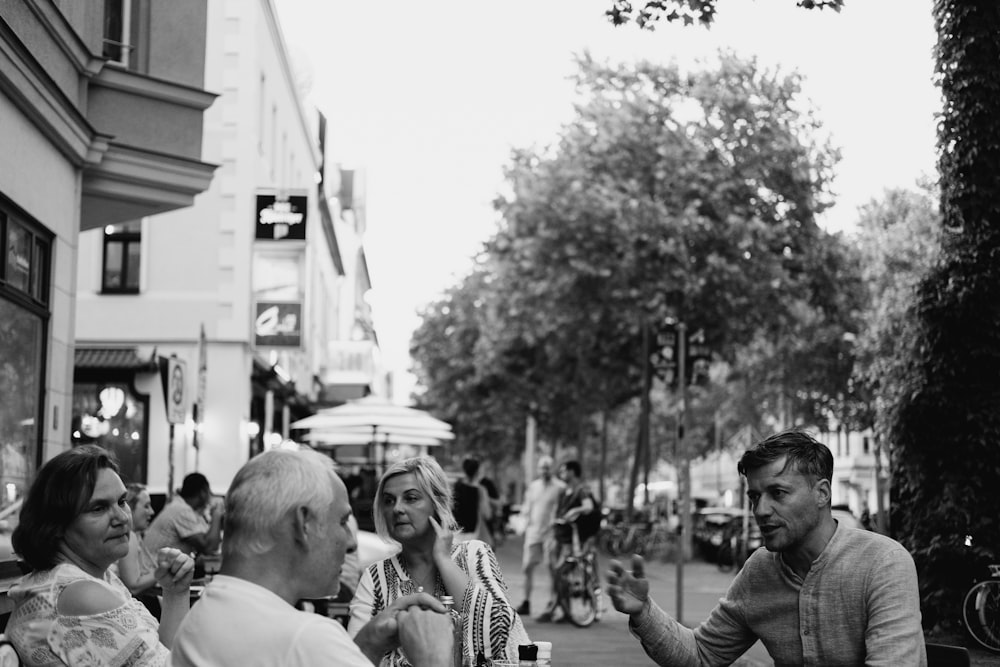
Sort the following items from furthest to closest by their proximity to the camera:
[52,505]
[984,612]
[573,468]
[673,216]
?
[673,216]
[573,468]
[984,612]
[52,505]

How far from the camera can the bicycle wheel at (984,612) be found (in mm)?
13352

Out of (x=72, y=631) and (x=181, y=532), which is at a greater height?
(x=72, y=631)

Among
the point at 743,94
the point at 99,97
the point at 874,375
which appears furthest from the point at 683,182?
the point at 99,97

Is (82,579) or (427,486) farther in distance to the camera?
(427,486)

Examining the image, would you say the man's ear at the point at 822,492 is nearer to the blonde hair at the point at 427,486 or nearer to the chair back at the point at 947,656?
the chair back at the point at 947,656

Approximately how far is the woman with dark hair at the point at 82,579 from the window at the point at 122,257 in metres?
24.1

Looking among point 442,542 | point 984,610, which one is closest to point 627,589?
point 442,542

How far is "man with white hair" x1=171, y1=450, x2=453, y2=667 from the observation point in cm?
260

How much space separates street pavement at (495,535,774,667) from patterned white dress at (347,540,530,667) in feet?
3.01

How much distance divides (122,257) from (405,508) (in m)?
23.8

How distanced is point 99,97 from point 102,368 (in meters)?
13.5

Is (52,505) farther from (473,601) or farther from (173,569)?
(473,601)

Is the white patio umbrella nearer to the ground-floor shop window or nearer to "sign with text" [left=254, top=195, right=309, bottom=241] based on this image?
the ground-floor shop window

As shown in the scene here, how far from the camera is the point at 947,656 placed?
4559 millimetres
